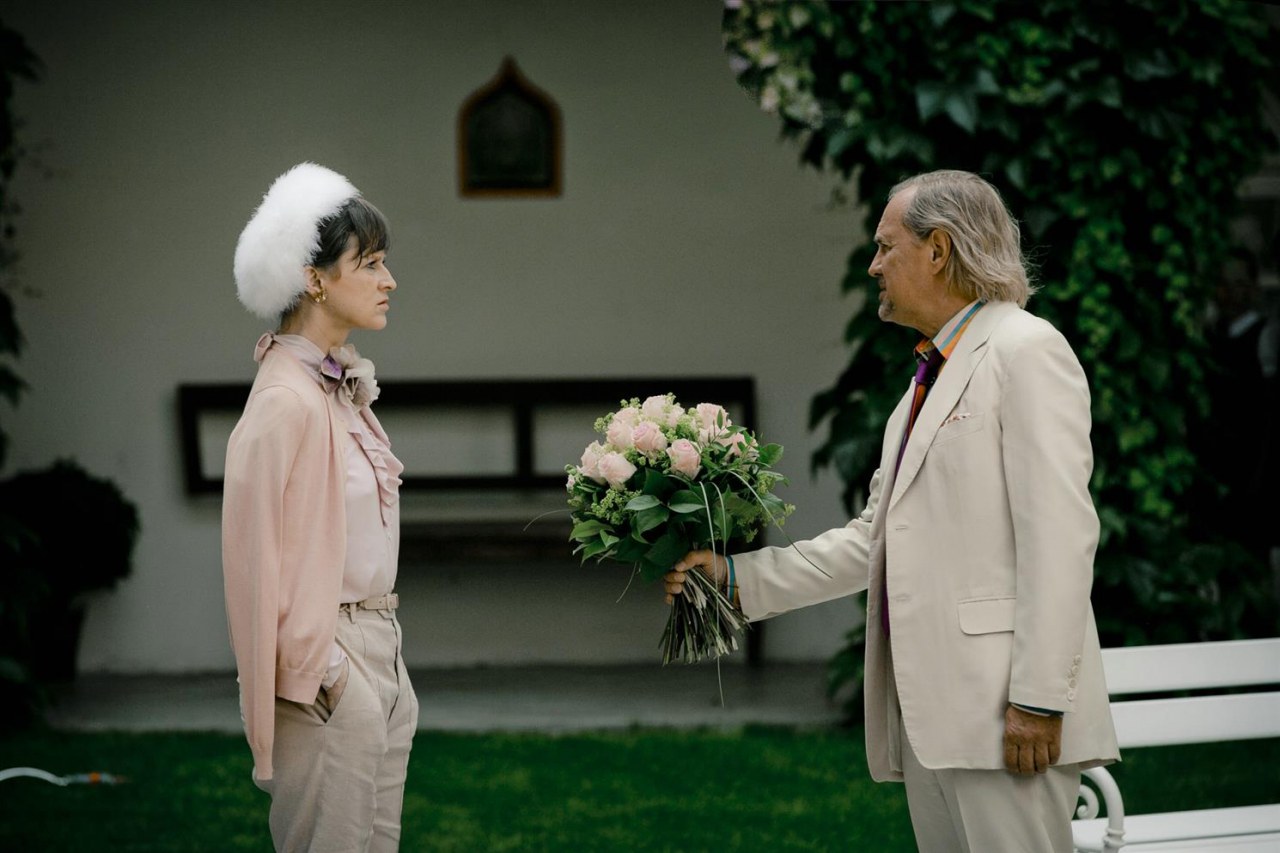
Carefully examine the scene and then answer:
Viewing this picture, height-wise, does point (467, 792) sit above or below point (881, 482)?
below

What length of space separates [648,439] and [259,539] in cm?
92

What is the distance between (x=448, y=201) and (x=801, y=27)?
3.21 metres

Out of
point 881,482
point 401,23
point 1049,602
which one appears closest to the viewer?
point 1049,602

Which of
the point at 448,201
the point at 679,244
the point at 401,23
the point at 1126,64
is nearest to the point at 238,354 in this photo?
the point at 448,201

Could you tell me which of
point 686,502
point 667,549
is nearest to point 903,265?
point 686,502

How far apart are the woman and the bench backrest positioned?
1905 mm

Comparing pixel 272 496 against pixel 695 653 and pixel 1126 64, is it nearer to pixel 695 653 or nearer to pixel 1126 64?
pixel 695 653

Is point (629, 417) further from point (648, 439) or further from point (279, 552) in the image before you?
point (279, 552)

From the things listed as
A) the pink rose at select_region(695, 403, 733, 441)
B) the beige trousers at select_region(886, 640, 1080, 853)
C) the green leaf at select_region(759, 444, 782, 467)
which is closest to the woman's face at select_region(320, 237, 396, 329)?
the pink rose at select_region(695, 403, 733, 441)

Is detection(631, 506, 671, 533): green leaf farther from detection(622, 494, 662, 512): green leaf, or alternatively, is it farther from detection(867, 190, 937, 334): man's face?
detection(867, 190, 937, 334): man's face

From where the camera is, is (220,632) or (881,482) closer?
(881,482)

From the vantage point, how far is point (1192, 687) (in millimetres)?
3842

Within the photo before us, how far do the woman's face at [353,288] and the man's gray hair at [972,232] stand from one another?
3.74 ft

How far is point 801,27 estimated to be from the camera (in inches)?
212
